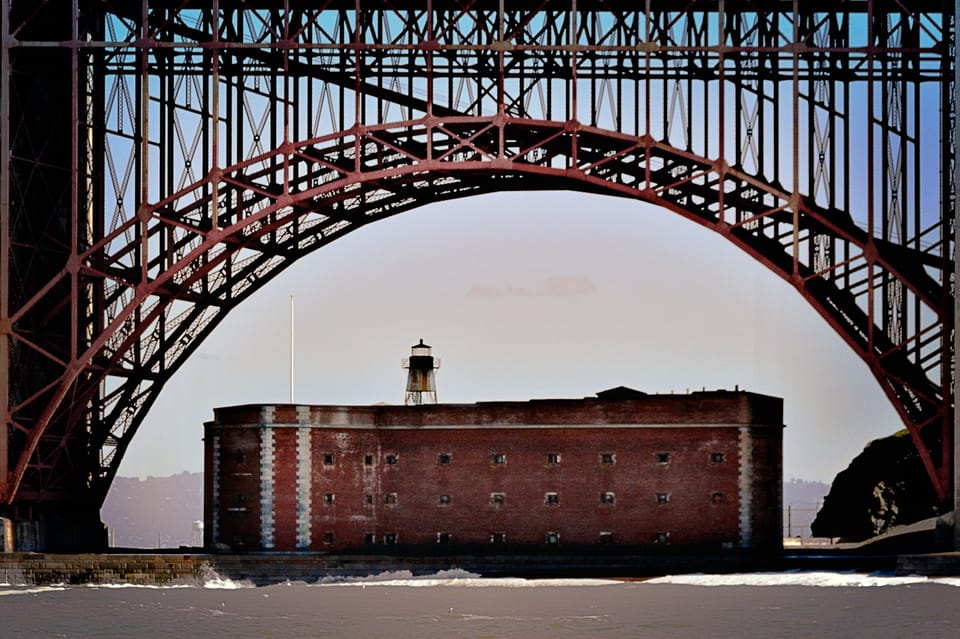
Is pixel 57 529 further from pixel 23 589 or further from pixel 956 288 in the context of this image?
pixel 956 288

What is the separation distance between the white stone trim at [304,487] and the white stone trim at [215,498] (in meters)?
3.06

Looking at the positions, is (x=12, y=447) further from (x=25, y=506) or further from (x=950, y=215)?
(x=950, y=215)

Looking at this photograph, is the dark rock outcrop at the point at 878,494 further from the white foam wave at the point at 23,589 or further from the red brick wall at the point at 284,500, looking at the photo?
the white foam wave at the point at 23,589

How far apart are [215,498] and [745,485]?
59.1 feet

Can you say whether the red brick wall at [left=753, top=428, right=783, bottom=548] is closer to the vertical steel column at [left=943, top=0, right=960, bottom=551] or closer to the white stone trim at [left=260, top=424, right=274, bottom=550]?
the vertical steel column at [left=943, top=0, right=960, bottom=551]

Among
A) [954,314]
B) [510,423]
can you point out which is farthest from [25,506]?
[954,314]

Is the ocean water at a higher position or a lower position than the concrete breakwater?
→ lower

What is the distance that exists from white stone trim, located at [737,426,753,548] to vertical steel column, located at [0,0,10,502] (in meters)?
23.5

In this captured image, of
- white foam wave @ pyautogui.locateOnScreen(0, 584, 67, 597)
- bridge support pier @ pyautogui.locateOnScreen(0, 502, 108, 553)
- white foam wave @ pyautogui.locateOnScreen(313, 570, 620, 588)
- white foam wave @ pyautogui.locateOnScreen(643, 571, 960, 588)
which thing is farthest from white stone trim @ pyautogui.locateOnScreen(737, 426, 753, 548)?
white foam wave @ pyautogui.locateOnScreen(0, 584, 67, 597)

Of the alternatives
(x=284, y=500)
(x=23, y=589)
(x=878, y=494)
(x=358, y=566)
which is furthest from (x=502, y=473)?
(x=878, y=494)

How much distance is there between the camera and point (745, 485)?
6544 centimetres

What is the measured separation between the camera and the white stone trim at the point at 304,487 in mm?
66500

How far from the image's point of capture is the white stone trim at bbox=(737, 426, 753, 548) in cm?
6519

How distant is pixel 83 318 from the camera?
64.7 m
